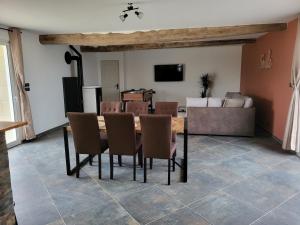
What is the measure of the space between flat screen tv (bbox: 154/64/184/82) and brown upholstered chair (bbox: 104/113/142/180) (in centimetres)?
571

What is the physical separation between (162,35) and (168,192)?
3422 millimetres

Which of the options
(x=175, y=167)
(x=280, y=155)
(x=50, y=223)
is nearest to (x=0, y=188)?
(x=50, y=223)

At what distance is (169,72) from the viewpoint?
835 cm

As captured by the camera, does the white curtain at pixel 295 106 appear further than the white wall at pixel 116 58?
No

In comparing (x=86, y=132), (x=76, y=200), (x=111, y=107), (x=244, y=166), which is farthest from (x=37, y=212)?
(x=244, y=166)

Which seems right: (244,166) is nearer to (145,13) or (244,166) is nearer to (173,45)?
(145,13)

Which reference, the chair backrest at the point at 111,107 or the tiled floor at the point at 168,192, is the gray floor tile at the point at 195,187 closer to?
the tiled floor at the point at 168,192

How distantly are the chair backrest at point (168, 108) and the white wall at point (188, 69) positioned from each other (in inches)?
188

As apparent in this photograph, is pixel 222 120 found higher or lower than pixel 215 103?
lower

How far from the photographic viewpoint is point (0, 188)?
1.83 m

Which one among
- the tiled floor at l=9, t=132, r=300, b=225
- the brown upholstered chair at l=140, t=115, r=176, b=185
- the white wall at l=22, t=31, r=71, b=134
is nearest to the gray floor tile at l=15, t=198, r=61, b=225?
the tiled floor at l=9, t=132, r=300, b=225

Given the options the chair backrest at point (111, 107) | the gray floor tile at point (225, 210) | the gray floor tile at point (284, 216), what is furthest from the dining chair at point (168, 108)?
the gray floor tile at point (284, 216)

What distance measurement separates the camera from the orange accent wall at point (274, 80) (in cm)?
411

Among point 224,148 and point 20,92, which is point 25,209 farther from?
point 224,148
